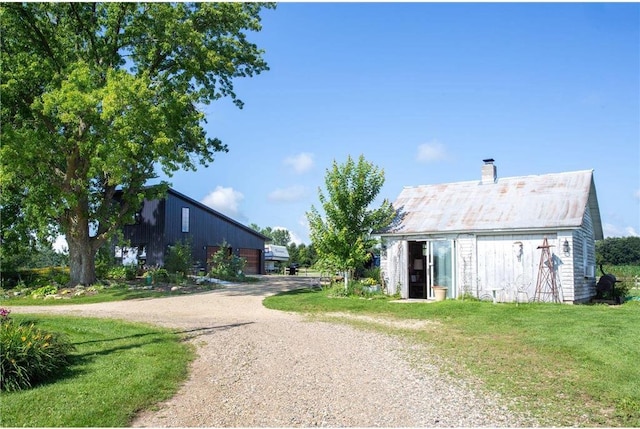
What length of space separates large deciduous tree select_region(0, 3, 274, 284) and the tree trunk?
4 centimetres

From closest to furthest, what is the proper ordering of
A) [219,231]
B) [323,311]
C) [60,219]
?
[323,311], [60,219], [219,231]

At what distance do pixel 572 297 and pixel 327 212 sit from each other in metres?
9.37

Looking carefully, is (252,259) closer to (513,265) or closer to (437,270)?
(437,270)

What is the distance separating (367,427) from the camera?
5477mm

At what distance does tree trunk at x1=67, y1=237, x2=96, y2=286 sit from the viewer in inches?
918

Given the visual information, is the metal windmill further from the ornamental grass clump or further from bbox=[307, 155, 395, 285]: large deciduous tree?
the ornamental grass clump

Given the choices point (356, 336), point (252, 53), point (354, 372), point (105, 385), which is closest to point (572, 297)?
point (356, 336)

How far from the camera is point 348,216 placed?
21.1 metres

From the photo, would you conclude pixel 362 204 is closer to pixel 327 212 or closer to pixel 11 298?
pixel 327 212

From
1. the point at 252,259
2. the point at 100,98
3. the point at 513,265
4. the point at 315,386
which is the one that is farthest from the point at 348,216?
the point at 252,259

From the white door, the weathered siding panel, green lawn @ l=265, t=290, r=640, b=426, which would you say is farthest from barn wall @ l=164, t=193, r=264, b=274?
the weathered siding panel

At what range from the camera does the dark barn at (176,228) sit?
3278 cm

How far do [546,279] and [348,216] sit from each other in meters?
7.64

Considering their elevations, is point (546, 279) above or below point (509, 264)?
below
